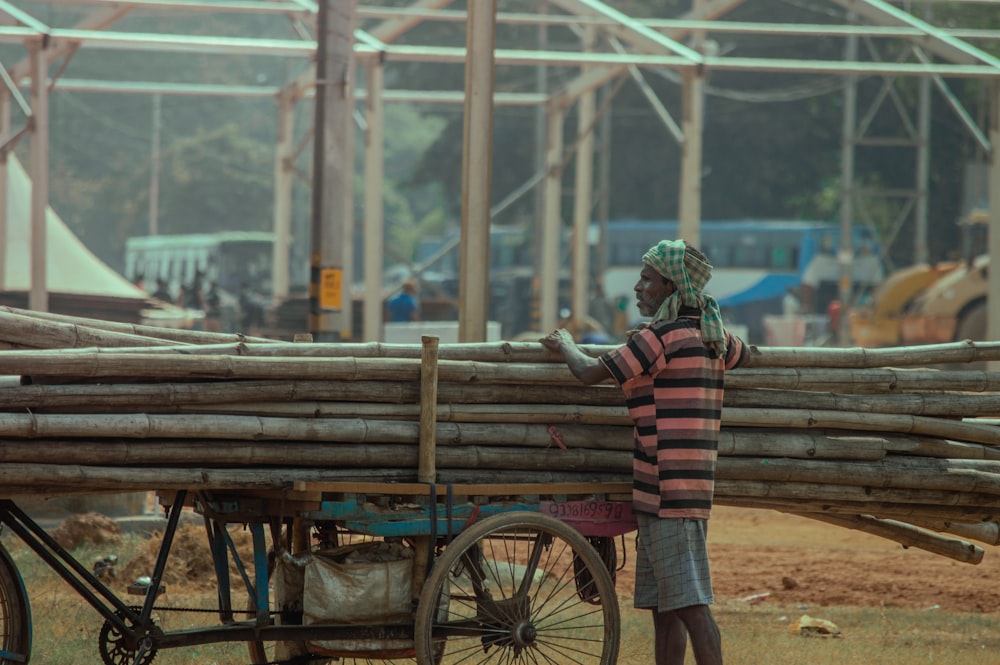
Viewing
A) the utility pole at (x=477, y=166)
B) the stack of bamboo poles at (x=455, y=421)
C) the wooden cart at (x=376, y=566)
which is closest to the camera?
the stack of bamboo poles at (x=455, y=421)

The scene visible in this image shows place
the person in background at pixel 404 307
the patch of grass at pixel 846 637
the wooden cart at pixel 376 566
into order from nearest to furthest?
the wooden cart at pixel 376 566
the patch of grass at pixel 846 637
the person in background at pixel 404 307

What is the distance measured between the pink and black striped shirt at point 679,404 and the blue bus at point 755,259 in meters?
35.5

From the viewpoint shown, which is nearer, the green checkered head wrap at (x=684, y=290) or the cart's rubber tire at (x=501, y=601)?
the cart's rubber tire at (x=501, y=601)

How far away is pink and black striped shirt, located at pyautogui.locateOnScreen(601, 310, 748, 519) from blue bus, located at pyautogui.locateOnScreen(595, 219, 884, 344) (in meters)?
35.5

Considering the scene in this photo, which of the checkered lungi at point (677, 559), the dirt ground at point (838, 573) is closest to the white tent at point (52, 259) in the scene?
the dirt ground at point (838, 573)

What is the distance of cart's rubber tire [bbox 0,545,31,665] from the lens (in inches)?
190

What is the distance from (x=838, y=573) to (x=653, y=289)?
200 inches

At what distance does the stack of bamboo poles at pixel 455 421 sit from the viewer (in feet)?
15.0

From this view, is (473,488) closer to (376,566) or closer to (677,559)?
(376,566)

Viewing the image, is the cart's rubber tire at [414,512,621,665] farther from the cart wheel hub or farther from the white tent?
the white tent

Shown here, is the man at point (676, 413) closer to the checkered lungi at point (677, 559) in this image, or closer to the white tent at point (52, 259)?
the checkered lungi at point (677, 559)

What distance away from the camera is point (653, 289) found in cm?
492

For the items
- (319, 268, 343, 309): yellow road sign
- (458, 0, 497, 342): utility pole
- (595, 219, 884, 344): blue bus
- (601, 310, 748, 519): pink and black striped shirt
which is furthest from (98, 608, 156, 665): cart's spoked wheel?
(595, 219, 884, 344): blue bus

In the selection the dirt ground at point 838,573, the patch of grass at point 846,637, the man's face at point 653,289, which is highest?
the man's face at point 653,289
